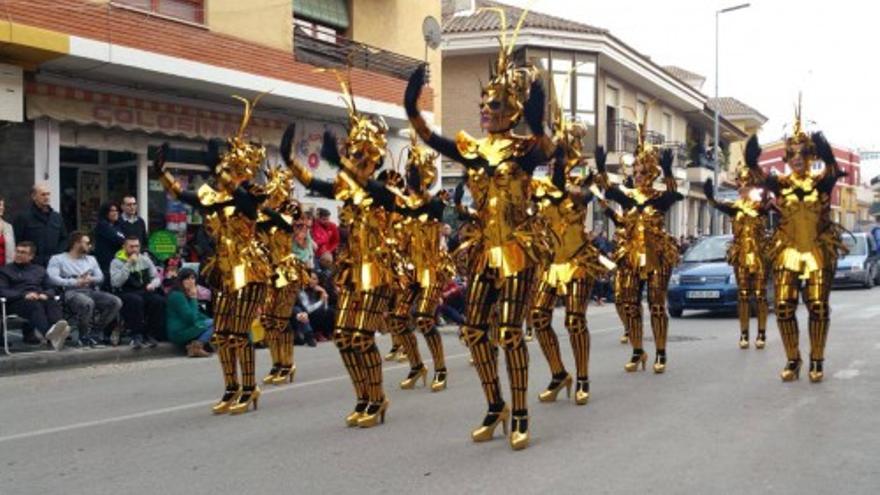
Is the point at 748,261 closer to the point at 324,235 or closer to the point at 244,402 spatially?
the point at 324,235

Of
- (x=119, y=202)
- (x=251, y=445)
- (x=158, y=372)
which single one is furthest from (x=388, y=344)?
(x=251, y=445)

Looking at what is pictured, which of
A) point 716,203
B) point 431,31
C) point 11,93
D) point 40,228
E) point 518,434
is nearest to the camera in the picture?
point 518,434

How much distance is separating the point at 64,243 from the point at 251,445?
7.02m

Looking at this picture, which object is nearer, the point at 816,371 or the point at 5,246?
the point at 816,371

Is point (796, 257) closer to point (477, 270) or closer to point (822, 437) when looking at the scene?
point (822, 437)

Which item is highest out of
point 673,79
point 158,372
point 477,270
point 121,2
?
point 673,79

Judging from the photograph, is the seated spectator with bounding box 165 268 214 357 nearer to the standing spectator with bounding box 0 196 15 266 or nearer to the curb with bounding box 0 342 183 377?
the curb with bounding box 0 342 183 377

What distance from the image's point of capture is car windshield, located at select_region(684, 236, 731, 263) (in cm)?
1894

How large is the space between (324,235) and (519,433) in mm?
9402

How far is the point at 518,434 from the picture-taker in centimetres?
604

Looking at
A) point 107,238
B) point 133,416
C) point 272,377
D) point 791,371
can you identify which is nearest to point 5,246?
point 107,238

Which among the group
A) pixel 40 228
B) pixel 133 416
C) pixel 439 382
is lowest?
pixel 133 416

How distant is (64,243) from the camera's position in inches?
481

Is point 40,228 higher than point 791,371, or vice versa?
point 40,228
